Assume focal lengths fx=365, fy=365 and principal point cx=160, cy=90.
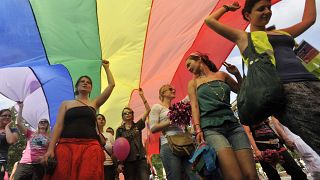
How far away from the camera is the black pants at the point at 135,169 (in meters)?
5.66

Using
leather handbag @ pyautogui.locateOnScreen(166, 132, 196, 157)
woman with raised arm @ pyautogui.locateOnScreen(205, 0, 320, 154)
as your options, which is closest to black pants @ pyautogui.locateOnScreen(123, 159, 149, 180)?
leather handbag @ pyautogui.locateOnScreen(166, 132, 196, 157)

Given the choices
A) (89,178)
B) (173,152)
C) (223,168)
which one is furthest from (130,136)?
(223,168)

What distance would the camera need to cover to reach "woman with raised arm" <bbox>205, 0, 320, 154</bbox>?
2.13 metres

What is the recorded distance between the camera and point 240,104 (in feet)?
7.91

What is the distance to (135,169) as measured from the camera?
18.9ft

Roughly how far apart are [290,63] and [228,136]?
124 centimetres

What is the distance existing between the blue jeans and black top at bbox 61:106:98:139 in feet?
2.98

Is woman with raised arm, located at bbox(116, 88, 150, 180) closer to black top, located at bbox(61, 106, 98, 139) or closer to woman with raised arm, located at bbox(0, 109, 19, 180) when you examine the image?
black top, located at bbox(61, 106, 98, 139)

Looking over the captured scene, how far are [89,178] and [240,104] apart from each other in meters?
2.10

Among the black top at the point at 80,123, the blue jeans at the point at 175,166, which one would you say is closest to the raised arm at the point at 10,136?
the black top at the point at 80,123

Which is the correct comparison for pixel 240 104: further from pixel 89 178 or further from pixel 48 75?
pixel 48 75

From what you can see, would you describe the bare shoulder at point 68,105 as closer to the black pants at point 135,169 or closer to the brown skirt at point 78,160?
the brown skirt at point 78,160

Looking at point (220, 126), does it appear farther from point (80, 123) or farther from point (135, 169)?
point (135, 169)

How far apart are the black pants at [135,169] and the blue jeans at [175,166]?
1231mm
